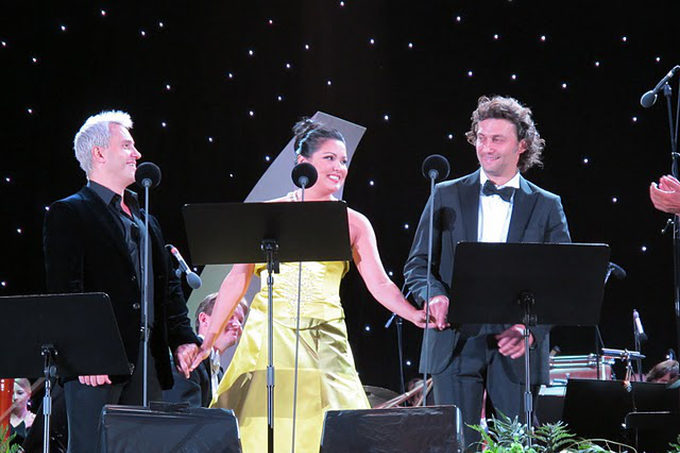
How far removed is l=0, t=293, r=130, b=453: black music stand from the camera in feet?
10.0

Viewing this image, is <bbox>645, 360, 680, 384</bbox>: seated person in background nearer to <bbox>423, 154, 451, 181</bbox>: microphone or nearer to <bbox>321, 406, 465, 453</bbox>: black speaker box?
<bbox>423, 154, 451, 181</bbox>: microphone

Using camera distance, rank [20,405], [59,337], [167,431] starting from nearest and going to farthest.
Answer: [167,431]
[59,337]
[20,405]

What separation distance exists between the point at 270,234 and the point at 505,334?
3.37 ft

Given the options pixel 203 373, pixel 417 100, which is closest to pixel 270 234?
pixel 203 373

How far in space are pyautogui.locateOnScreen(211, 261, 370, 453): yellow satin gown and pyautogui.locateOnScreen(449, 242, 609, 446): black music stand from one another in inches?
27.7

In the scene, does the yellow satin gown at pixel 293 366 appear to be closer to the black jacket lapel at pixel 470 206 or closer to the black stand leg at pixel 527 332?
the black jacket lapel at pixel 470 206

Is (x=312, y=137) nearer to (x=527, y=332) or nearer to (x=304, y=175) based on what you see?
(x=304, y=175)

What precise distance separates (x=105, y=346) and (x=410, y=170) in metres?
4.56

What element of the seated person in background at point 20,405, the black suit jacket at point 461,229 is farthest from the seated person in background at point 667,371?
the seated person in background at point 20,405

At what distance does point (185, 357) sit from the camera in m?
3.71

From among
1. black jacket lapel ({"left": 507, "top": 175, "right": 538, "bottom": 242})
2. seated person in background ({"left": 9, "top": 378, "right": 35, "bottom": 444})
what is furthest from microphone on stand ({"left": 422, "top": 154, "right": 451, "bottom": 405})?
seated person in background ({"left": 9, "top": 378, "right": 35, "bottom": 444})

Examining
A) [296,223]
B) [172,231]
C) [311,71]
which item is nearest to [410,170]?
[311,71]

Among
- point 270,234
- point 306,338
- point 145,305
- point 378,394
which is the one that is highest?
point 270,234

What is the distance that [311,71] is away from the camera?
720cm
